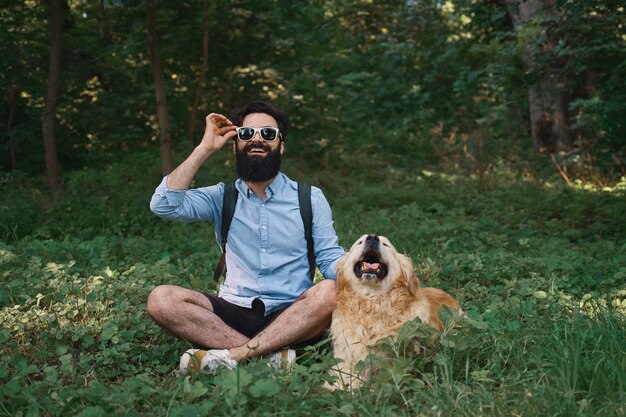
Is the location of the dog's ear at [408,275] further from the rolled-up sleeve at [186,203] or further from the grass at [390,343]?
the rolled-up sleeve at [186,203]

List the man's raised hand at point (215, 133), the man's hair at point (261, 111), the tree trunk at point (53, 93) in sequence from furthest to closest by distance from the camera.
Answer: the tree trunk at point (53, 93) < the man's hair at point (261, 111) < the man's raised hand at point (215, 133)

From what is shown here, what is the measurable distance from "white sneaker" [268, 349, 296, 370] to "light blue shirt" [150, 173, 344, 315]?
0.97ft

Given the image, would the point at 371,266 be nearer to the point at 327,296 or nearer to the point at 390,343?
the point at 327,296

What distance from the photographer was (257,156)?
3.99 m

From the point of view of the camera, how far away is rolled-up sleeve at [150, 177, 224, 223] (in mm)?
3699

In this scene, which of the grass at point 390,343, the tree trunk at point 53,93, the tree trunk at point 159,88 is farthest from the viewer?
the tree trunk at point 53,93

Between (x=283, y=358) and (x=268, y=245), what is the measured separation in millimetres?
658

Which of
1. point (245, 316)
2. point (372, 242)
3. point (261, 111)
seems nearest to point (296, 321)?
point (245, 316)

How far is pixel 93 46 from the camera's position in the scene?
11086 mm

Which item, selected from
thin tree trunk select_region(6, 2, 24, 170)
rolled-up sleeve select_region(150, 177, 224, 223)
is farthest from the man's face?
thin tree trunk select_region(6, 2, 24, 170)

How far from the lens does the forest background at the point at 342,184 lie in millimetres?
3055

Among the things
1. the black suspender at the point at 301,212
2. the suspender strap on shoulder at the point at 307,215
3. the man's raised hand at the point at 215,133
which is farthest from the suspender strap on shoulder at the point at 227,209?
the suspender strap on shoulder at the point at 307,215

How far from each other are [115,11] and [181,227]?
190 inches

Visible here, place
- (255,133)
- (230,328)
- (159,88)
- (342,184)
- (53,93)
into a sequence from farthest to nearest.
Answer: (342,184)
(53,93)
(159,88)
(255,133)
(230,328)
